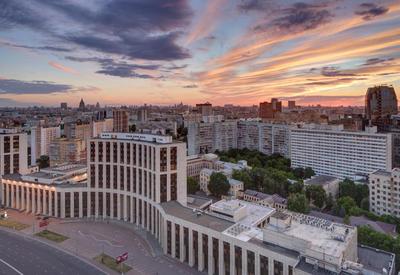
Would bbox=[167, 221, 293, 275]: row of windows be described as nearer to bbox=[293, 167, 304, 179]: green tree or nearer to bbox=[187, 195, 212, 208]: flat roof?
bbox=[187, 195, 212, 208]: flat roof

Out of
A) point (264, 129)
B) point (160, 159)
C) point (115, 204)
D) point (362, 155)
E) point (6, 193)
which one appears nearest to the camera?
point (160, 159)

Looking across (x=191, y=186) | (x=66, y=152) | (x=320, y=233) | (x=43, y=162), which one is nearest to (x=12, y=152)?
(x=66, y=152)

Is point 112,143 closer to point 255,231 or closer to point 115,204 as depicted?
point 115,204

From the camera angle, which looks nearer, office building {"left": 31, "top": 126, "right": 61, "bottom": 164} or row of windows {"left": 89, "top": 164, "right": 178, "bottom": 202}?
row of windows {"left": 89, "top": 164, "right": 178, "bottom": 202}

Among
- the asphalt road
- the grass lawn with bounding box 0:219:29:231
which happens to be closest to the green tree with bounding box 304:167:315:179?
the asphalt road

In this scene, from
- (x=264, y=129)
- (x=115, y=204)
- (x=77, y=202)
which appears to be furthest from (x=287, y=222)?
(x=264, y=129)

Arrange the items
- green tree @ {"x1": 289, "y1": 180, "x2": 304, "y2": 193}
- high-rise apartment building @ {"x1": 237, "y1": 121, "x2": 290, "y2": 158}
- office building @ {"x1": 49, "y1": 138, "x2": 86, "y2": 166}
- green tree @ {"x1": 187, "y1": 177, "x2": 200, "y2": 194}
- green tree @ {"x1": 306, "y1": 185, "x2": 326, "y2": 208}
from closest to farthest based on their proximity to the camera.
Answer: green tree @ {"x1": 306, "y1": 185, "x2": 326, "y2": 208}
green tree @ {"x1": 289, "y1": 180, "x2": 304, "y2": 193}
green tree @ {"x1": 187, "y1": 177, "x2": 200, "y2": 194}
office building @ {"x1": 49, "y1": 138, "x2": 86, "y2": 166}
high-rise apartment building @ {"x1": 237, "y1": 121, "x2": 290, "y2": 158}

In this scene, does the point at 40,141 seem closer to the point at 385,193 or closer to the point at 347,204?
the point at 347,204
